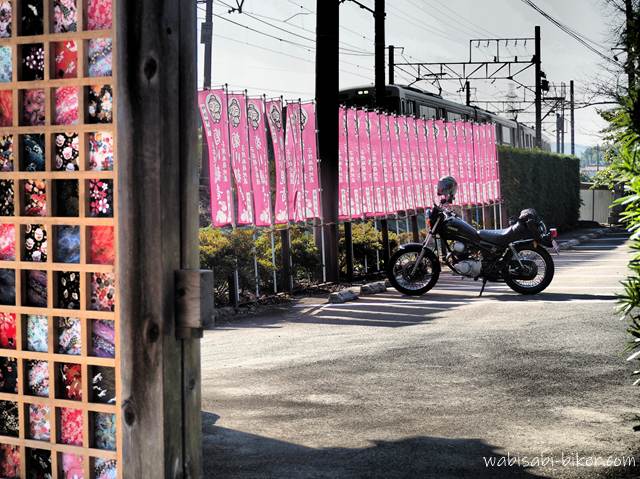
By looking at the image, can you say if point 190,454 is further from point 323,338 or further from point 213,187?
point 213,187

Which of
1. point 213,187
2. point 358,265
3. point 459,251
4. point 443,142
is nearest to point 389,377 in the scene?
point 213,187

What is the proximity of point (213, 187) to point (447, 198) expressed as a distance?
4.23 metres

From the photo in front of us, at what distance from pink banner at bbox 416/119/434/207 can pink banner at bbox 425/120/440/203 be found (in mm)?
85

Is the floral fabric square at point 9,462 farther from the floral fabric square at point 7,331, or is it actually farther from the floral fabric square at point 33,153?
the floral fabric square at point 33,153

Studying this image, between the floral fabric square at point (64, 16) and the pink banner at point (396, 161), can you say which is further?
the pink banner at point (396, 161)

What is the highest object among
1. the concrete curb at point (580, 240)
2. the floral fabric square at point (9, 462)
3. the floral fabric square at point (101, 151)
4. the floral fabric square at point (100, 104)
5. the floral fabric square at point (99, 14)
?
the floral fabric square at point (99, 14)

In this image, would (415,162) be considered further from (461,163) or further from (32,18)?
(32,18)

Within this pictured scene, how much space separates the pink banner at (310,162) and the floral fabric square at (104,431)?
1080cm

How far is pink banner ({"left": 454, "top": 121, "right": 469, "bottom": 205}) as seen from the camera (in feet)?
73.0

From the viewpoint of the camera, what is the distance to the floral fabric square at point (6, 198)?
4.42m

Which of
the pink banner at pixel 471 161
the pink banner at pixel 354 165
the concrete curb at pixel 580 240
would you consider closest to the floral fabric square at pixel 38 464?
the pink banner at pixel 354 165

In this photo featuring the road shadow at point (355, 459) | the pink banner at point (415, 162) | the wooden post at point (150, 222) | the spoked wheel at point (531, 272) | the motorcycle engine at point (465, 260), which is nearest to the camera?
the wooden post at point (150, 222)

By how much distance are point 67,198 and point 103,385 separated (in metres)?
0.78

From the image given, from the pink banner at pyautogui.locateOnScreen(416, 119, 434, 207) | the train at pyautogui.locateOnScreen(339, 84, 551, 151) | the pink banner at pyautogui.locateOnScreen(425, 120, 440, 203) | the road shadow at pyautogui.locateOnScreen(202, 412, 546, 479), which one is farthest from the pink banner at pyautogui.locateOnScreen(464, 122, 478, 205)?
the road shadow at pyautogui.locateOnScreen(202, 412, 546, 479)
